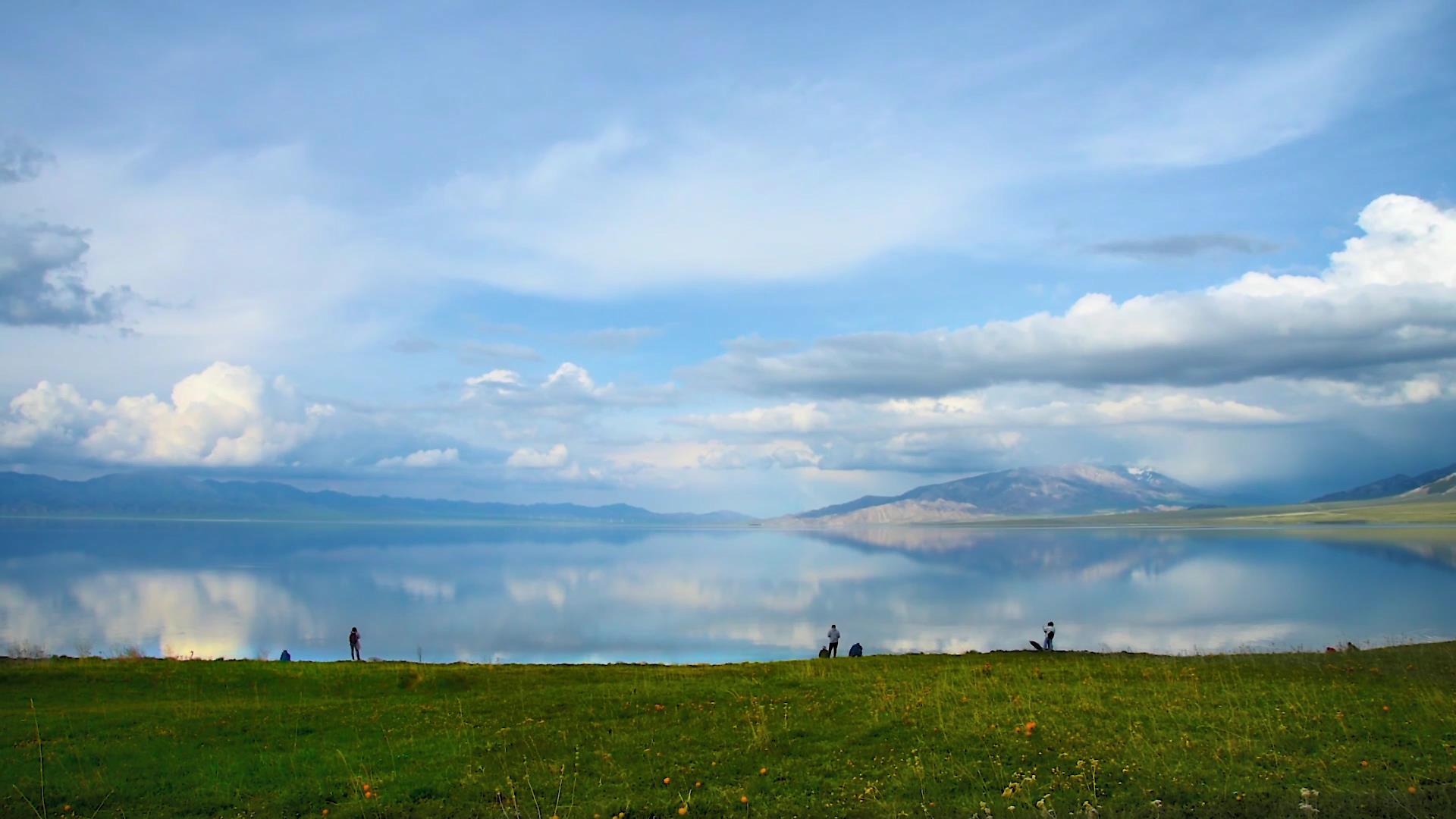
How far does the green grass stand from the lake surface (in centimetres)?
2729

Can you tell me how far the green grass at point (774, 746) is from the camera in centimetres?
1246

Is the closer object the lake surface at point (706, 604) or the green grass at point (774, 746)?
the green grass at point (774, 746)

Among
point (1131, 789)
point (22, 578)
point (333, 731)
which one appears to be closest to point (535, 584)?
point (22, 578)

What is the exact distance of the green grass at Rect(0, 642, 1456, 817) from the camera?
491 inches

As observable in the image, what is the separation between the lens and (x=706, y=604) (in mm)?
85125

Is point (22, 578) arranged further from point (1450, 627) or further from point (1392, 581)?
point (1392, 581)

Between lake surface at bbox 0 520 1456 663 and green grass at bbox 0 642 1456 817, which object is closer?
green grass at bbox 0 642 1456 817

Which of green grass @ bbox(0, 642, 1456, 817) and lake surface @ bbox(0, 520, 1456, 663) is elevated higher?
green grass @ bbox(0, 642, 1456, 817)

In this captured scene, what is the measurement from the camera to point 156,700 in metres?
22.5

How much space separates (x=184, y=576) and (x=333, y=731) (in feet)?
383

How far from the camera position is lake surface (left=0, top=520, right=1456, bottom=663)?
57750mm

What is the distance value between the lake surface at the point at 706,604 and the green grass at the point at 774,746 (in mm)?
27288

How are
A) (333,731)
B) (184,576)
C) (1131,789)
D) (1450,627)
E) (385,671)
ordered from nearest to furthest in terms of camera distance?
(1131,789)
(333,731)
(385,671)
(1450,627)
(184,576)

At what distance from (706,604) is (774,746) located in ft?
233
